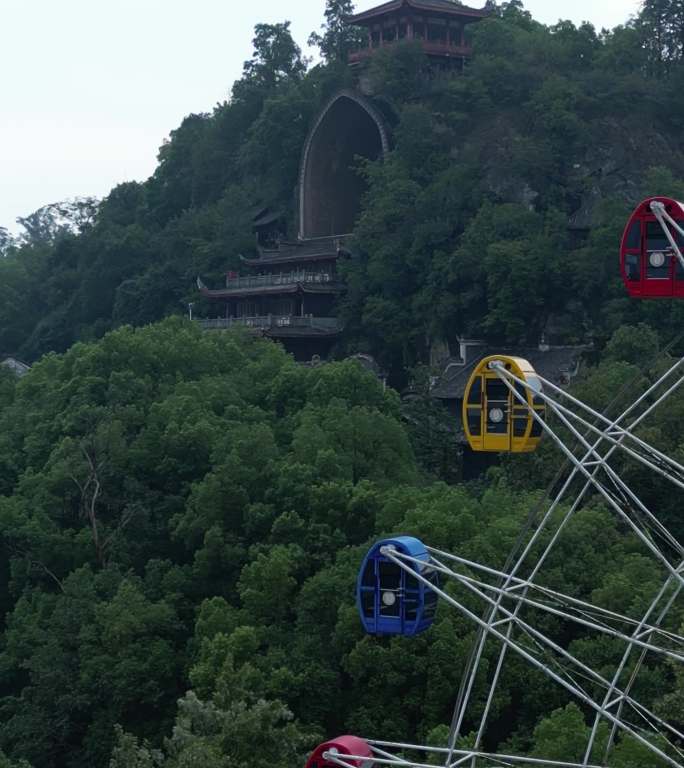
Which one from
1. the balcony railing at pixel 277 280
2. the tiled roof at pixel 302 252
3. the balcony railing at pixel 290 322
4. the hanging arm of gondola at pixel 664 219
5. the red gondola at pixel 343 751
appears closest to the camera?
the hanging arm of gondola at pixel 664 219

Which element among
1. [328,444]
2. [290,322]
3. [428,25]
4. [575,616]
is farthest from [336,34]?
[575,616]

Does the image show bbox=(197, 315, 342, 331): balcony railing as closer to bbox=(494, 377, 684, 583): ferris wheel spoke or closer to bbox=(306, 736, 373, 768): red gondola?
bbox=(494, 377, 684, 583): ferris wheel spoke

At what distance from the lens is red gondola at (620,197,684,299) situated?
20.5 metres

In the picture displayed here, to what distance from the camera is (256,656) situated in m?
32.2

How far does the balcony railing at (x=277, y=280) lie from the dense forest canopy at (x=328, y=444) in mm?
2008

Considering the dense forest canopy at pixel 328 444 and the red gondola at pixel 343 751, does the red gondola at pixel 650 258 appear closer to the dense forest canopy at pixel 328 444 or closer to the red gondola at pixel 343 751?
the dense forest canopy at pixel 328 444

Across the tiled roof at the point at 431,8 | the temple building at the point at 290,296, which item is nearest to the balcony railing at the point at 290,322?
the temple building at the point at 290,296

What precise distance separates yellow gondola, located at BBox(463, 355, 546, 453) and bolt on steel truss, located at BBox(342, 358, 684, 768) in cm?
23

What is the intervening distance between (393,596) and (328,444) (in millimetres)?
18404

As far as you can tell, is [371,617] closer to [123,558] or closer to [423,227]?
[123,558]

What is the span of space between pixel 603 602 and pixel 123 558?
12898 mm

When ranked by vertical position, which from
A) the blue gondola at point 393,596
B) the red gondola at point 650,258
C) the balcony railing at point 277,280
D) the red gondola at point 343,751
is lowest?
the red gondola at point 343,751

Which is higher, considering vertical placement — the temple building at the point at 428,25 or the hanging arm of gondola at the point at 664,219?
the temple building at the point at 428,25

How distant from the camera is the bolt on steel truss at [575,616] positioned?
1903 cm
